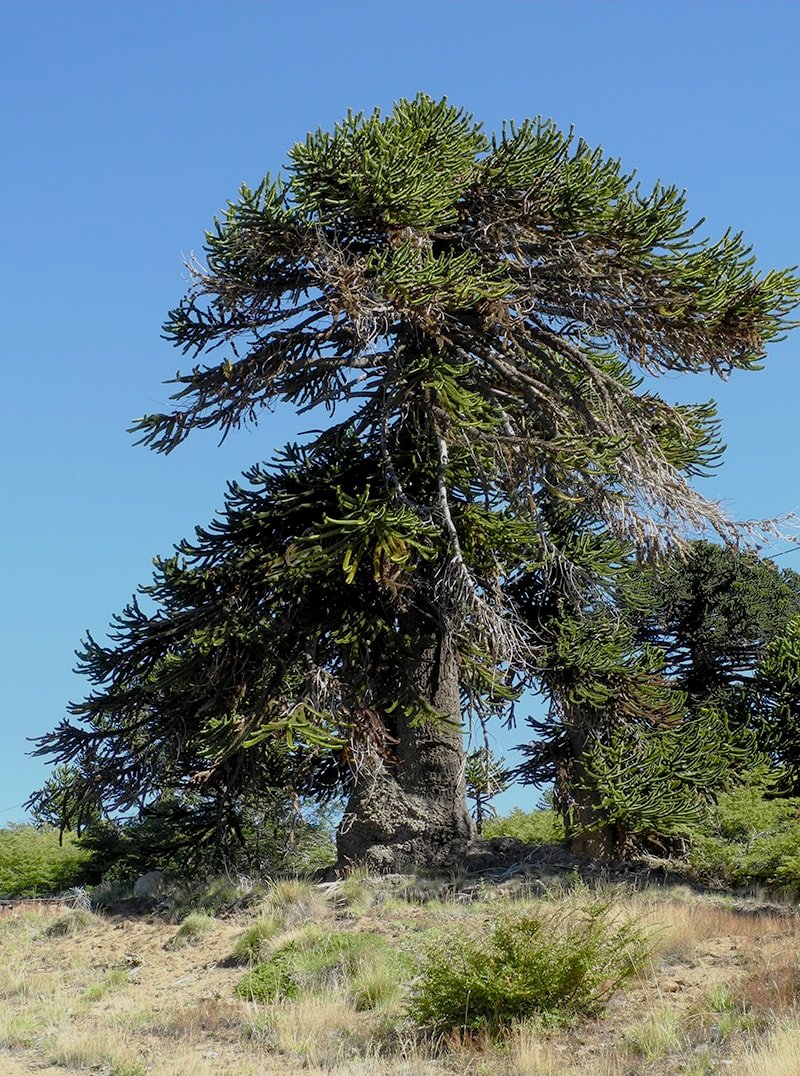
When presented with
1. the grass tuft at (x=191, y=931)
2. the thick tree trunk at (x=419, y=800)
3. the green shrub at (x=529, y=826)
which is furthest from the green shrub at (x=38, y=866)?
the grass tuft at (x=191, y=931)

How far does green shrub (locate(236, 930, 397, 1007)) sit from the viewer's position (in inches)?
476

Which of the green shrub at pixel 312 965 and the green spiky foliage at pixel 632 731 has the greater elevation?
the green spiky foliage at pixel 632 731

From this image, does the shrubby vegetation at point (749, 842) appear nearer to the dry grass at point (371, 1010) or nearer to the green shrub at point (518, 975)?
the dry grass at point (371, 1010)

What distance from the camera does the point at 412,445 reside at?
18781mm

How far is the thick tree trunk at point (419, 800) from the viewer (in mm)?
17422

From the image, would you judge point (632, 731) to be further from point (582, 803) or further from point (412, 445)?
point (412, 445)

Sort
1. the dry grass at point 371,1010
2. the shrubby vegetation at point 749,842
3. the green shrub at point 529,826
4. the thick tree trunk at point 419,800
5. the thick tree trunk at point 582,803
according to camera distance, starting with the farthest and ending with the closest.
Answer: the green shrub at point 529,826 < the thick tree trunk at point 582,803 < the thick tree trunk at point 419,800 < the shrubby vegetation at point 749,842 < the dry grass at point 371,1010

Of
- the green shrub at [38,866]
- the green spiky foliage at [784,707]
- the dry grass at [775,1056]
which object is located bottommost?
the dry grass at [775,1056]

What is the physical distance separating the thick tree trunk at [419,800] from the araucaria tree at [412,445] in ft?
0.11

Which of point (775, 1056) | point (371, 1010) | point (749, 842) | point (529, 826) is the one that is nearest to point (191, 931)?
point (371, 1010)

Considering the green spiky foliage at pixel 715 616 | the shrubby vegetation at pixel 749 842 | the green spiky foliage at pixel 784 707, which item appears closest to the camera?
the shrubby vegetation at pixel 749 842

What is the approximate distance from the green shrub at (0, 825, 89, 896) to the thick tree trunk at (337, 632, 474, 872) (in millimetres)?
10531

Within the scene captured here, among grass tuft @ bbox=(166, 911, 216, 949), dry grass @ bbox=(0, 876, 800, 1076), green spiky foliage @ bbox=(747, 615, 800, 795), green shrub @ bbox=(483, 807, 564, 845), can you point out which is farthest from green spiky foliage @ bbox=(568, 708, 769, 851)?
grass tuft @ bbox=(166, 911, 216, 949)

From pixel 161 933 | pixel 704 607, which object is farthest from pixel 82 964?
pixel 704 607
